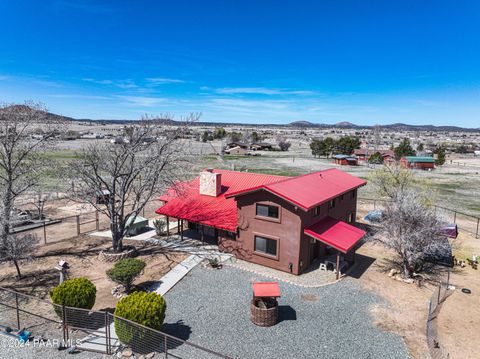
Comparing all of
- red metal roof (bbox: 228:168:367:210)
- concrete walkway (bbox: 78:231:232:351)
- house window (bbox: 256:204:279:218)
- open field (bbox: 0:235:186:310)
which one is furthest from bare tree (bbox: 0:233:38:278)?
house window (bbox: 256:204:279:218)

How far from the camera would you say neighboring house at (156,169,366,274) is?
20.4 metres

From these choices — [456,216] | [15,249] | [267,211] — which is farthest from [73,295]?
[456,216]

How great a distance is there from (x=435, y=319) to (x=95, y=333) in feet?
52.0

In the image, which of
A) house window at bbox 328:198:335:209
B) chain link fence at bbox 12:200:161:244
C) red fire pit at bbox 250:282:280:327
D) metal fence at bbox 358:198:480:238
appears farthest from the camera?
metal fence at bbox 358:198:480:238

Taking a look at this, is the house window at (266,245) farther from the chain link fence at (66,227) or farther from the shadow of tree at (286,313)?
the chain link fence at (66,227)

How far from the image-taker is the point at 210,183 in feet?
88.3

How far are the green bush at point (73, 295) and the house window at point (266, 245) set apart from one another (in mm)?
11075

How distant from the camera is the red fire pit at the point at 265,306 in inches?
581

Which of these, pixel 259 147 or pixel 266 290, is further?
pixel 259 147

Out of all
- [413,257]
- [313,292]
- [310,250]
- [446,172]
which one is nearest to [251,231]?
[310,250]

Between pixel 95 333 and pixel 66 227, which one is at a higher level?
pixel 95 333

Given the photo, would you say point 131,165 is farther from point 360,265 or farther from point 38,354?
point 360,265

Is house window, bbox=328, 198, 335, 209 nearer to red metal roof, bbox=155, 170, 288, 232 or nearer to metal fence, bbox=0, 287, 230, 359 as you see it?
red metal roof, bbox=155, 170, 288, 232

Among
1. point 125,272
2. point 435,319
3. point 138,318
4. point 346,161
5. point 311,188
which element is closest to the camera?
point 138,318
